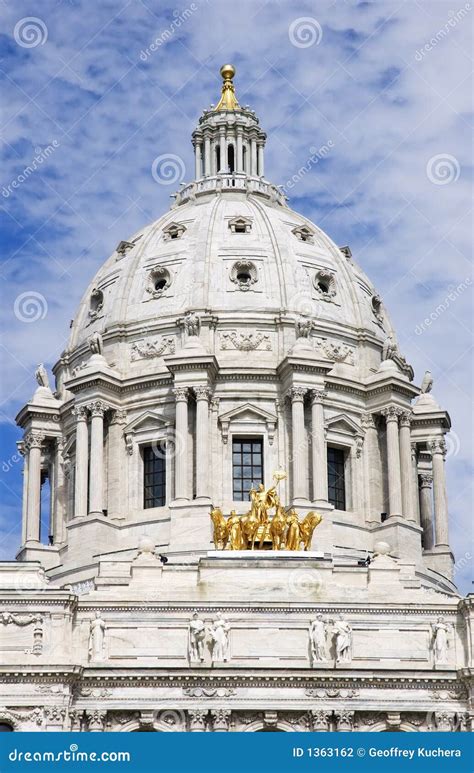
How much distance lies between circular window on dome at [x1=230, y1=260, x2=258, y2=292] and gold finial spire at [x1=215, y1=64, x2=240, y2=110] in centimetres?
1541

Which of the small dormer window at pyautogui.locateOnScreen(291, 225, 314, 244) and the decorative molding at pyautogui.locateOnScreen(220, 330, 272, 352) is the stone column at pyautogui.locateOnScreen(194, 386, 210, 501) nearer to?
the decorative molding at pyautogui.locateOnScreen(220, 330, 272, 352)

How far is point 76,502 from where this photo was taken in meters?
90.4

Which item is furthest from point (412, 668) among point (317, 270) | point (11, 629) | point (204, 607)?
point (317, 270)

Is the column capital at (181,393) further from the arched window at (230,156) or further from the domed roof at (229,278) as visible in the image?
the arched window at (230,156)


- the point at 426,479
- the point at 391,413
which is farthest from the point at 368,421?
the point at 426,479

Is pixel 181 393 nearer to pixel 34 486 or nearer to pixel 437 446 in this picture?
pixel 34 486

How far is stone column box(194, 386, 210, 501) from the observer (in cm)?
8794

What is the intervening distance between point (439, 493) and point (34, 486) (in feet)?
71.4

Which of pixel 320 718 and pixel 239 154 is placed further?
pixel 239 154

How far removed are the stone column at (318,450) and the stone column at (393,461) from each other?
397cm

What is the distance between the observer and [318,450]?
89.6 meters

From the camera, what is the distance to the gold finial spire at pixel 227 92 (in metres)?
109

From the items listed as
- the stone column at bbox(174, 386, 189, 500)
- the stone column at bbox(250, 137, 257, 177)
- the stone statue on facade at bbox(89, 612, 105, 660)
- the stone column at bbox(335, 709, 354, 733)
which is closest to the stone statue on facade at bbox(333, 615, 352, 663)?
the stone column at bbox(335, 709, 354, 733)
